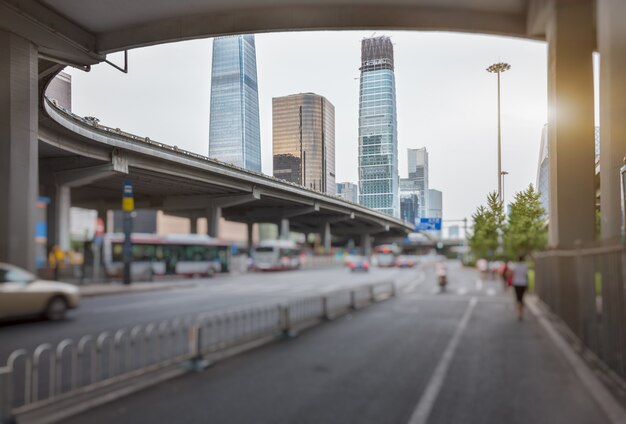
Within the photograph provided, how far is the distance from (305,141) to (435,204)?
50 cm

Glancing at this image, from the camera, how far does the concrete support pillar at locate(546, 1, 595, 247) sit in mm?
1699

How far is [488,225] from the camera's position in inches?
61.1

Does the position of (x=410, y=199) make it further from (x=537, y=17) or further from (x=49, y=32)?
(x=49, y=32)

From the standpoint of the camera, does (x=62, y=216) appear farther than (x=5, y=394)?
No

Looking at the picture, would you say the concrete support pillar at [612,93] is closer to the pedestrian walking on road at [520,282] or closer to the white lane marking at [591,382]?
the white lane marking at [591,382]

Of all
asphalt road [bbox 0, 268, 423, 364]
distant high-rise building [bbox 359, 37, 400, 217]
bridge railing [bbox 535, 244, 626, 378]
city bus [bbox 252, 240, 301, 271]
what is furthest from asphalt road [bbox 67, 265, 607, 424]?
city bus [bbox 252, 240, 301, 271]

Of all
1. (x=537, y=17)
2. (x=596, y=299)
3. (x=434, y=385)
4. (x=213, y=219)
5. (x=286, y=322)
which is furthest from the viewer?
(x=286, y=322)

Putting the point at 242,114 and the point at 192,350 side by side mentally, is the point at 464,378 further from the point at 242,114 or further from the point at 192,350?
the point at 242,114

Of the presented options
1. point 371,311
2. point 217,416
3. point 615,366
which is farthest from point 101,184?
point 371,311

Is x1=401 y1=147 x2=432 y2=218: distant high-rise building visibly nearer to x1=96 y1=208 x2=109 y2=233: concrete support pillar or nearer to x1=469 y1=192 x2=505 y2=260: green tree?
x1=469 y1=192 x2=505 y2=260: green tree

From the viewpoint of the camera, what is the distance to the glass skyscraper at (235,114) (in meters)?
1.82

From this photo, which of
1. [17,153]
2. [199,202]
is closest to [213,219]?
[199,202]

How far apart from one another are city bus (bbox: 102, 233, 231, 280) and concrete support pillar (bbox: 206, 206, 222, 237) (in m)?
14.5

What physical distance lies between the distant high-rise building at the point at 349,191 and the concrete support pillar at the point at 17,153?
102 centimetres
